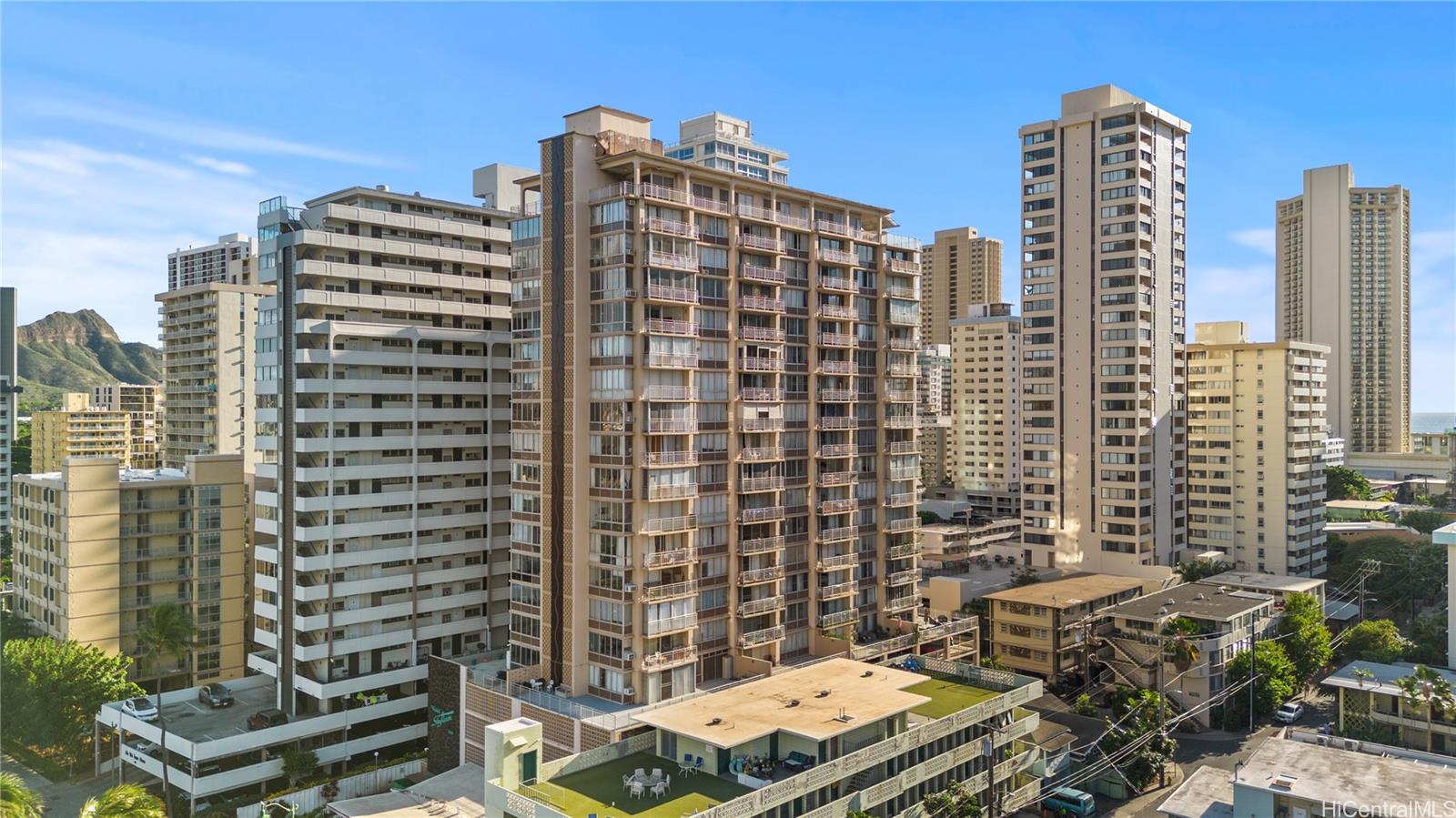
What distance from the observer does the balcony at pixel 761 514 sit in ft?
232

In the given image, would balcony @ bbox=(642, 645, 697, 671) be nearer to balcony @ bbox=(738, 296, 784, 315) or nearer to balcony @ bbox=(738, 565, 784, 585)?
balcony @ bbox=(738, 565, 784, 585)

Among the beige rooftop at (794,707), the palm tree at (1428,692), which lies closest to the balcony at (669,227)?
the beige rooftop at (794,707)

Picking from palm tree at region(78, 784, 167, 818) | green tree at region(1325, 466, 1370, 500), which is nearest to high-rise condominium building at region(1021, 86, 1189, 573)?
palm tree at region(78, 784, 167, 818)

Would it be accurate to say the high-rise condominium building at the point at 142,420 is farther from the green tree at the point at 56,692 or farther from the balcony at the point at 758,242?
the balcony at the point at 758,242

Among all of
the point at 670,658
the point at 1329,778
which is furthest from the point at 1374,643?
the point at 670,658

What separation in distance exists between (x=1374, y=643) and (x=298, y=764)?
95835mm

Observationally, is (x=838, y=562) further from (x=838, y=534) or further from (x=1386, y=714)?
(x=1386, y=714)

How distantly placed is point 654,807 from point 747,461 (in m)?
27.2

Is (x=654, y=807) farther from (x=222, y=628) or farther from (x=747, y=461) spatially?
(x=222, y=628)

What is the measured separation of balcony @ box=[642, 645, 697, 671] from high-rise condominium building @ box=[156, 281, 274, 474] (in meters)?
91.3

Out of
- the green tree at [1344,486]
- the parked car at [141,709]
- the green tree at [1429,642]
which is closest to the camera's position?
the parked car at [141,709]

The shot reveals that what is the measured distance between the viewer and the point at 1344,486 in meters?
194

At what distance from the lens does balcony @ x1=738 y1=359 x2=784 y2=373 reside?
233 ft

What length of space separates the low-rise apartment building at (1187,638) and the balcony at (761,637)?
34887mm
